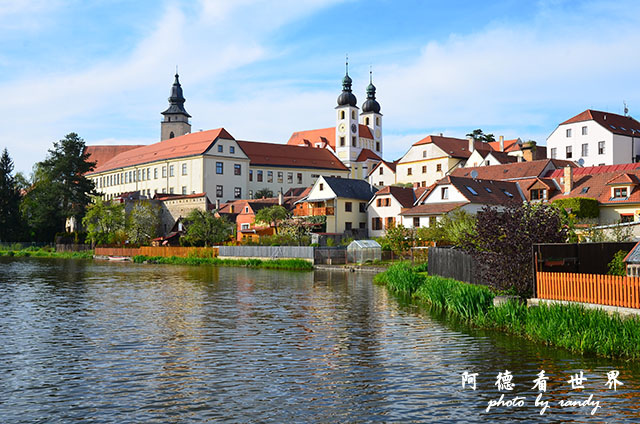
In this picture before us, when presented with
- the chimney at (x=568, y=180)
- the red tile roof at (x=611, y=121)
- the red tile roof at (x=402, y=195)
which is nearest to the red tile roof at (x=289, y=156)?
the red tile roof at (x=402, y=195)

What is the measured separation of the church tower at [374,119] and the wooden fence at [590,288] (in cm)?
14259

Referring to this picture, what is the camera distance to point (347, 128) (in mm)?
152875

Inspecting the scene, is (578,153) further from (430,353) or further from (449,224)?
(430,353)

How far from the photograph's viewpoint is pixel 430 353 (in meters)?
17.5

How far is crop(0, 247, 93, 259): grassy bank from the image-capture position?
295ft

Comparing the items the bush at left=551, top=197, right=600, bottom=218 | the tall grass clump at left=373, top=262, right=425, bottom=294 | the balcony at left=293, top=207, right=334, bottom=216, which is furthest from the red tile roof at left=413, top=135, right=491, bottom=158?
the tall grass clump at left=373, top=262, right=425, bottom=294

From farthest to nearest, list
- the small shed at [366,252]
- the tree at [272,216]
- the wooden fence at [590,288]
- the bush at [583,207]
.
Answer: the tree at [272,216], the bush at [583,207], the small shed at [366,252], the wooden fence at [590,288]

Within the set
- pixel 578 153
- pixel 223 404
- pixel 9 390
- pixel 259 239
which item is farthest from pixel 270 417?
pixel 578 153

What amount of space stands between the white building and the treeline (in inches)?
2982

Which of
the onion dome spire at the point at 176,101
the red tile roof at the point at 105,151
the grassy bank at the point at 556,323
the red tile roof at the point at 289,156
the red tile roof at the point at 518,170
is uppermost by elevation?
the onion dome spire at the point at 176,101

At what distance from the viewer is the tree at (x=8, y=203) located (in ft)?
340

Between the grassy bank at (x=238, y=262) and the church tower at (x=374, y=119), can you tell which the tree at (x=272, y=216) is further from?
the church tower at (x=374, y=119)

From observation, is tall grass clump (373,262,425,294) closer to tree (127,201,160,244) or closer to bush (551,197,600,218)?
bush (551,197,600,218)

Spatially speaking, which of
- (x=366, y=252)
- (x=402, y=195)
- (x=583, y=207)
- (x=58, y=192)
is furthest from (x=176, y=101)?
(x=583, y=207)
